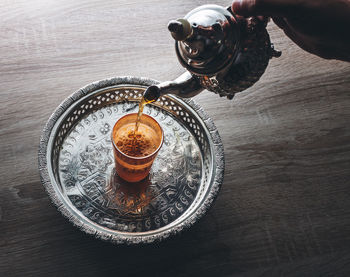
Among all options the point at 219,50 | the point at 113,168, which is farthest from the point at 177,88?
the point at 113,168

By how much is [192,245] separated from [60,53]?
0.53 m

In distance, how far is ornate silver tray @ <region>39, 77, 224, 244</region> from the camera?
2.25 ft

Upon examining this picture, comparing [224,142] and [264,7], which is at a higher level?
[264,7]

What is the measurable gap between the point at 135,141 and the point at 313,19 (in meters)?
0.40

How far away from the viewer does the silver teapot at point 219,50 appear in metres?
0.51

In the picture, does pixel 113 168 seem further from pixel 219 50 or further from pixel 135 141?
pixel 219 50

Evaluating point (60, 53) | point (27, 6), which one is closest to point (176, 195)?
point (60, 53)

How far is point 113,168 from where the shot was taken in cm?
75

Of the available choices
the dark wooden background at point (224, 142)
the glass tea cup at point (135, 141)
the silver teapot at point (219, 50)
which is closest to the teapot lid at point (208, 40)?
the silver teapot at point (219, 50)

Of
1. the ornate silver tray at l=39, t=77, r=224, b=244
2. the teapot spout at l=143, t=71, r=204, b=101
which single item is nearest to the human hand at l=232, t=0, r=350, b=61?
the teapot spout at l=143, t=71, r=204, b=101

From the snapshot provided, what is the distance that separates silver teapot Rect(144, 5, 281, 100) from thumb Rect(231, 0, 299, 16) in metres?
0.01

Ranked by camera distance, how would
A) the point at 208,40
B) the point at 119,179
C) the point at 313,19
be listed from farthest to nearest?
the point at 119,179 → the point at 313,19 → the point at 208,40

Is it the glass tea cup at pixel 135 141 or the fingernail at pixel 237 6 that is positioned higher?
the fingernail at pixel 237 6

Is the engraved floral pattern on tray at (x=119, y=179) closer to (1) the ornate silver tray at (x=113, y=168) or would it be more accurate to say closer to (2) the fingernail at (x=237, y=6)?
(1) the ornate silver tray at (x=113, y=168)
